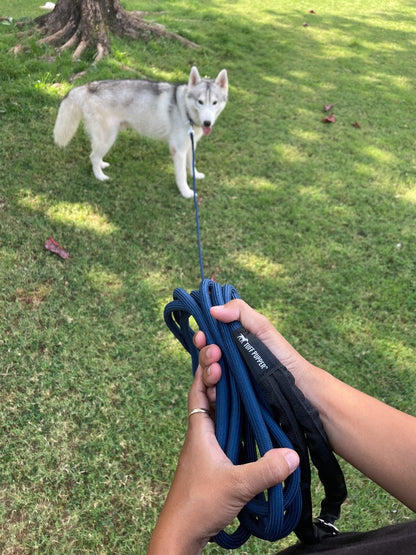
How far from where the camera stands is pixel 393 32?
9.52 meters

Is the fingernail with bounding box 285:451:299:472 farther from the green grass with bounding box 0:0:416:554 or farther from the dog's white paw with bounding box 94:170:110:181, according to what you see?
the dog's white paw with bounding box 94:170:110:181

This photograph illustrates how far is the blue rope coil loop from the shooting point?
1.05 m

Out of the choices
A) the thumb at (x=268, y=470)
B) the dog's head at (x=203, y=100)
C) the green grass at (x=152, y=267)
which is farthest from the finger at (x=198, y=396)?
the dog's head at (x=203, y=100)

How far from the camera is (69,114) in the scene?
13.5ft

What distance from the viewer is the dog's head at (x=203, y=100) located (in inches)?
159

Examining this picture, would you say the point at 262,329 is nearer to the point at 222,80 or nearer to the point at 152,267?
the point at 152,267

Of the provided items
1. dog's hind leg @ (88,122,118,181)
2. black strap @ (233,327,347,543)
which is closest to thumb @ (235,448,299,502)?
black strap @ (233,327,347,543)

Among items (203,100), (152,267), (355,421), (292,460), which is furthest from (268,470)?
(203,100)

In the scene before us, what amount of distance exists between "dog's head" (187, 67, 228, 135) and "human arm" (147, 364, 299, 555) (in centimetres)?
359

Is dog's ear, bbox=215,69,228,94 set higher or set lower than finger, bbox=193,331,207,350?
higher

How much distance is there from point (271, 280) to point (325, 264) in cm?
56

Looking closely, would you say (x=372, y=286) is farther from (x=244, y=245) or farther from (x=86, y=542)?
(x=86, y=542)

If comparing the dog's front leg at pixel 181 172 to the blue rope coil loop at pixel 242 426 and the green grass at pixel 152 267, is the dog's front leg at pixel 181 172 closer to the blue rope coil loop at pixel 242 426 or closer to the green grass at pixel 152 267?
the green grass at pixel 152 267

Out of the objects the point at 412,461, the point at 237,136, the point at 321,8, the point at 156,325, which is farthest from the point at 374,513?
the point at 321,8
